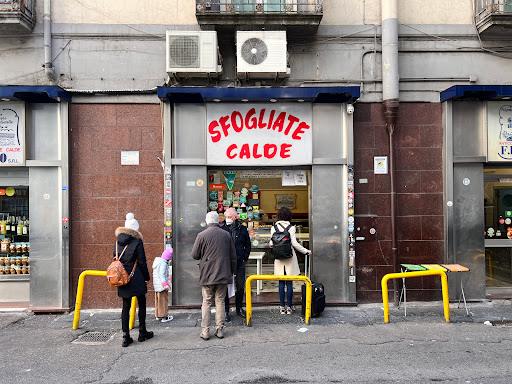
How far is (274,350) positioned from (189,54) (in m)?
5.31

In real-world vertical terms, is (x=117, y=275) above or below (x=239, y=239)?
below

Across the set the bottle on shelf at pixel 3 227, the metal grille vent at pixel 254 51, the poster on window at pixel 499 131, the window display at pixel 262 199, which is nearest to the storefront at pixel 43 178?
the bottle on shelf at pixel 3 227

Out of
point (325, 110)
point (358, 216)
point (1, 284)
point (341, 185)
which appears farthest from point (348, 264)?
point (1, 284)

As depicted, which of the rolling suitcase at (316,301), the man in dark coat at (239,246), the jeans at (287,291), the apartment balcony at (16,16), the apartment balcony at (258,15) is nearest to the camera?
the rolling suitcase at (316,301)

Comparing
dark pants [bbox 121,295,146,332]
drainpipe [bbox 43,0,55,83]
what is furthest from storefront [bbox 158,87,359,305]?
drainpipe [bbox 43,0,55,83]

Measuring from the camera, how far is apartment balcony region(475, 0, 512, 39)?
7391 mm

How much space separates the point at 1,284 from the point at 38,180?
2.23 meters

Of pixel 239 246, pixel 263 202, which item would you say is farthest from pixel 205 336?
pixel 263 202

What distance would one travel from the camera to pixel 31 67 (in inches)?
295

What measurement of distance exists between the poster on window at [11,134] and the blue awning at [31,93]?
26cm

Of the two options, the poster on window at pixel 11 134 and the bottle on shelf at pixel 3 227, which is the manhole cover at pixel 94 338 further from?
the poster on window at pixel 11 134

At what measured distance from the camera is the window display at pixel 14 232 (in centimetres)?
777

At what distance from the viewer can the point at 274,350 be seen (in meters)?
5.30

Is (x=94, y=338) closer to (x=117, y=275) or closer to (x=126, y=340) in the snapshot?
(x=126, y=340)
